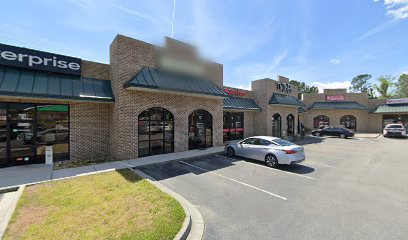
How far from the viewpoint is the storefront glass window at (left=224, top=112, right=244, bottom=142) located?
18.7 meters

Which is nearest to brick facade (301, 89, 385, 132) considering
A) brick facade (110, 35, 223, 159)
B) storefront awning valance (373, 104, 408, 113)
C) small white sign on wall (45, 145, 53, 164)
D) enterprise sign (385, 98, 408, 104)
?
enterprise sign (385, 98, 408, 104)

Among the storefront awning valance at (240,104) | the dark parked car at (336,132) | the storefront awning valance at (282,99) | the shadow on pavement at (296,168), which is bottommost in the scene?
the shadow on pavement at (296,168)

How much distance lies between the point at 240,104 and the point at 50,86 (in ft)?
47.9

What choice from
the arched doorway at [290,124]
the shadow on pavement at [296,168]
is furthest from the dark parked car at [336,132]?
the shadow on pavement at [296,168]

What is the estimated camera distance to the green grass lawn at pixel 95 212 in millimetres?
4168

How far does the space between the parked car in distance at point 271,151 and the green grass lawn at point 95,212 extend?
6199 millimetres

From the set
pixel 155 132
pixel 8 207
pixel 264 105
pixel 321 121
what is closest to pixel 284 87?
pixel 264 105

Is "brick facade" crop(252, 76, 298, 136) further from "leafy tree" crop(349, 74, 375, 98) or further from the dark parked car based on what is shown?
"leafy tree" crop(349, 74, 375, 98)

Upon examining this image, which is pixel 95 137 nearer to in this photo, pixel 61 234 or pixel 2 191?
pixel 2 191

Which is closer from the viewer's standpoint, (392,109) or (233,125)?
(233,125)

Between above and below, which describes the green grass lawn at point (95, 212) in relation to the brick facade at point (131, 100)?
below

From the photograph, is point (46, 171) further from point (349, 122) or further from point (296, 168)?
point (349, 122)

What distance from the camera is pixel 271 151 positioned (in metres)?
10.2

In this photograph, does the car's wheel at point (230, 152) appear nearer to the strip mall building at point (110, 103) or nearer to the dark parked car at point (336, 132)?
the strip mall building at point (110, 103)
